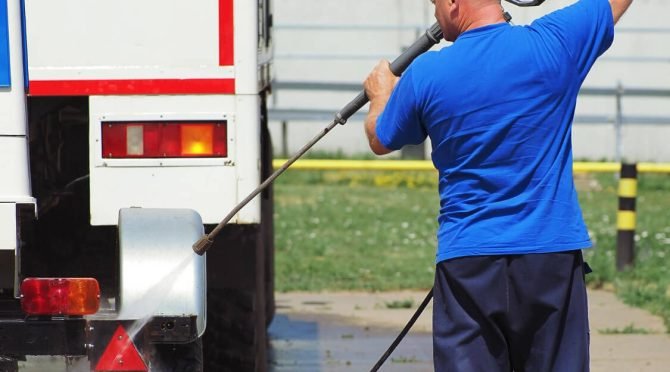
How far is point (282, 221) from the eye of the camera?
1266cm

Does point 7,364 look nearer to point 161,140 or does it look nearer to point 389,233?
point 161,140

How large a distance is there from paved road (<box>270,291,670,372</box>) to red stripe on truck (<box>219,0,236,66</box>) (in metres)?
2.71

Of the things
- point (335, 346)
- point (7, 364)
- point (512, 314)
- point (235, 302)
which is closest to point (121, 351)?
point (7, 364)

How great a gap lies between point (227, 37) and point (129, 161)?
21.1 inches

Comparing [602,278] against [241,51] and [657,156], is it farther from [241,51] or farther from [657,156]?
[657,156]

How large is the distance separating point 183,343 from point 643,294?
5317 millimetres

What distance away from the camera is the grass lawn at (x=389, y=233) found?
32.8 feet

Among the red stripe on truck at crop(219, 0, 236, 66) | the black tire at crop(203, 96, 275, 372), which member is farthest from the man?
the black tire at crop(203, 96, 275, 372)

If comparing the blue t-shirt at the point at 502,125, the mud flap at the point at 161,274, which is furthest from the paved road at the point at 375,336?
the blue t-shirt at the point at 502,125

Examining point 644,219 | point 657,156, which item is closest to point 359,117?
point 657,156

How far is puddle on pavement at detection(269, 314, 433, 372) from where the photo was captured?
24.6 ft

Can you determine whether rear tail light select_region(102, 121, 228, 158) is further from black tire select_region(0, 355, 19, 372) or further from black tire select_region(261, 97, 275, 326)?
black tire select_region(261, 97, 275, 326)

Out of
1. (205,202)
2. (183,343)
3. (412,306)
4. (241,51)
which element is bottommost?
(412,306)

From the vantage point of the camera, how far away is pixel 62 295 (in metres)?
4.58
